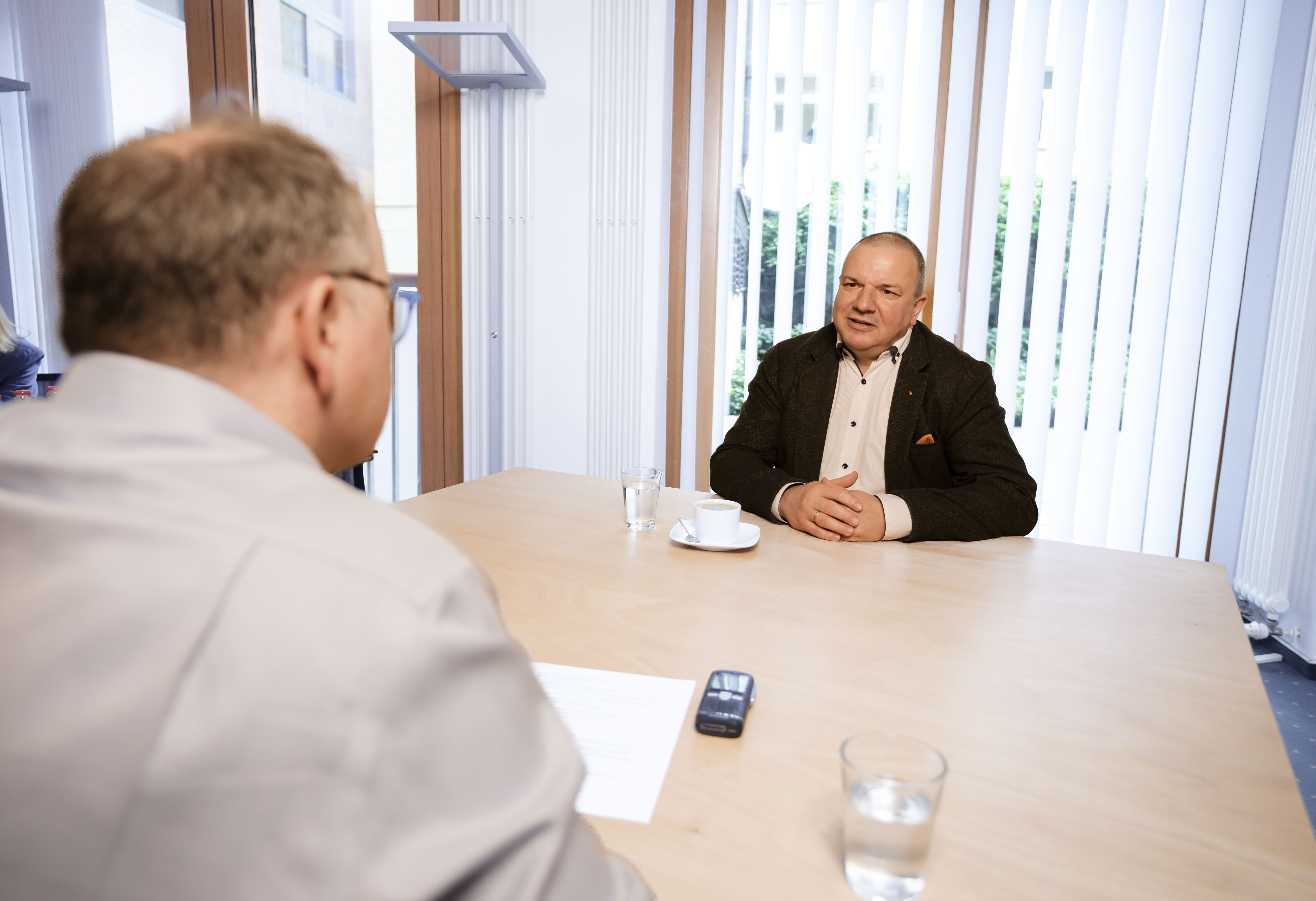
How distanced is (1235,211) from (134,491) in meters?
3.51

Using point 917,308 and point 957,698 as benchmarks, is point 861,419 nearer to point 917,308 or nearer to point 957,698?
point 917,308

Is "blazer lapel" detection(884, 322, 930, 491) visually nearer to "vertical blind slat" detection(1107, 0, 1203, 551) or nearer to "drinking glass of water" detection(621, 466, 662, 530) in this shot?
"drinking glass of water" detection(621, 466, 662, 530)

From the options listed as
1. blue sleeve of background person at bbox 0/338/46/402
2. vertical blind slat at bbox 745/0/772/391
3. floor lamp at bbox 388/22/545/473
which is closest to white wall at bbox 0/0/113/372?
blue sleeve of background person at bbox 0/338/46/402

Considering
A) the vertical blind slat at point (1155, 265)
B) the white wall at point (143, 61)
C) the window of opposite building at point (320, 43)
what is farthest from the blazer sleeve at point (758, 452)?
the white wall at point (143, 61)

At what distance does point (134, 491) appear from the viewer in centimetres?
40

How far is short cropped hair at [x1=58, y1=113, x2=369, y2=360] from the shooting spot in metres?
0.47

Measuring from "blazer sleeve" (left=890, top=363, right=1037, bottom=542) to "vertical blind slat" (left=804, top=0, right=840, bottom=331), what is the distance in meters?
1.20

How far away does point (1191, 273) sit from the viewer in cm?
291

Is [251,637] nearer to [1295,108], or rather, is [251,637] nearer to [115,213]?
[115,213]

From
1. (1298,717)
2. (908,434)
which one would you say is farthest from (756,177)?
(1298,717)

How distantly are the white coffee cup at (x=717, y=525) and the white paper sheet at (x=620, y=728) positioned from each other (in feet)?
1.61

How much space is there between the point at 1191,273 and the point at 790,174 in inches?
59.6

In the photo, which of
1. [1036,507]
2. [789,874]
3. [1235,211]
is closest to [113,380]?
[789,874]

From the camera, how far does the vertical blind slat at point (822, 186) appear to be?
9.90 ft
